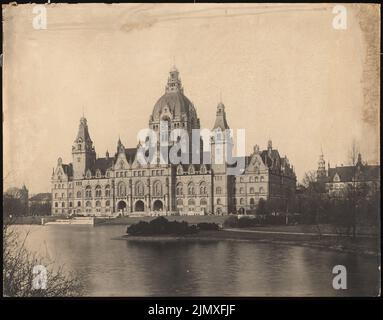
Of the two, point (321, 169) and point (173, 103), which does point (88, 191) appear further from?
point (321, 169)

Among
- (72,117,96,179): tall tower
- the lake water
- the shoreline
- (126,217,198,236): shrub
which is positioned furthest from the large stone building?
the lake water

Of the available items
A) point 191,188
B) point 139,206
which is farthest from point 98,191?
point 191,188

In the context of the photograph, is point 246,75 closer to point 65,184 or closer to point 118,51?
point 118,51

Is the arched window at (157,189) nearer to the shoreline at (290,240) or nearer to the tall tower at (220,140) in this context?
the shoreline at (290,240)

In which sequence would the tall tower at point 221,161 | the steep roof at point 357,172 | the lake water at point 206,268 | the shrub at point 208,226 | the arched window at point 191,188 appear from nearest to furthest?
the lake water at point 206,268 < the steep roof at point 357,172 < the tall tower at point 221,161 < the shrub at point 208,226 < the arched window at point 191,188

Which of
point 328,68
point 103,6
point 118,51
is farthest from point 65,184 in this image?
point 328,68

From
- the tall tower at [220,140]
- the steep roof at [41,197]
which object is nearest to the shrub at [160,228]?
the tall tower at [220,140]
